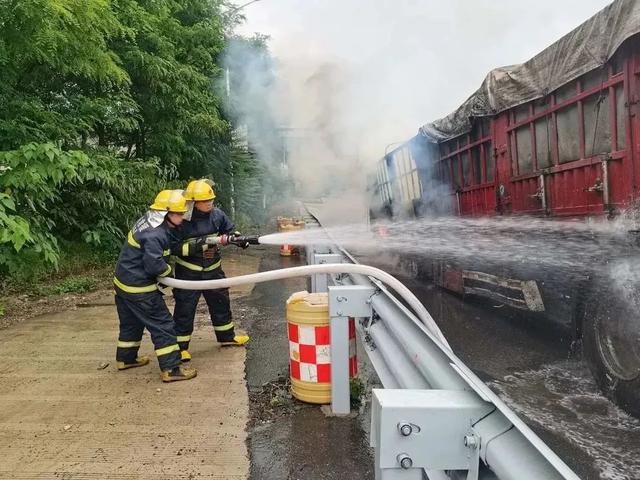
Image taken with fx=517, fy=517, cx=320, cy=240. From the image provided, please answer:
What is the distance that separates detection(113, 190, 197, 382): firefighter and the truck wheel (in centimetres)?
311

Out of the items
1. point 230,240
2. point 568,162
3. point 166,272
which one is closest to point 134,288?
point 166,272

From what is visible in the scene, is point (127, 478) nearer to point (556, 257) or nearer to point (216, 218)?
point (216, 218)

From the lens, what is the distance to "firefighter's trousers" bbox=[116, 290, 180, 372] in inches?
164

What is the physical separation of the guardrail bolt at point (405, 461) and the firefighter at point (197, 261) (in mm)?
3443

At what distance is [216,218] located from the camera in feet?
16.2

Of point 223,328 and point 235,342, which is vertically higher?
point 223,328

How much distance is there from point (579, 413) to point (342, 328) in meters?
1.64

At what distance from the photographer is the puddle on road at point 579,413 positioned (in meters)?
2.83

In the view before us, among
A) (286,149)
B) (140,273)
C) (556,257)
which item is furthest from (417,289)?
(286,149)

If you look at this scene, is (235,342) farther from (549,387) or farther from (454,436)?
(454,436)

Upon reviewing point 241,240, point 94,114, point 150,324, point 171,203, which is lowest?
point 150,324

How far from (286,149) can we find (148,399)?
637 inches

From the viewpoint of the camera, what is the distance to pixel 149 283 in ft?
13.9

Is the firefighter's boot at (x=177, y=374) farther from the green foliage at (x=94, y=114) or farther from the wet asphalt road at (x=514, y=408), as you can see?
the green foliage at (x=94, y=114)
